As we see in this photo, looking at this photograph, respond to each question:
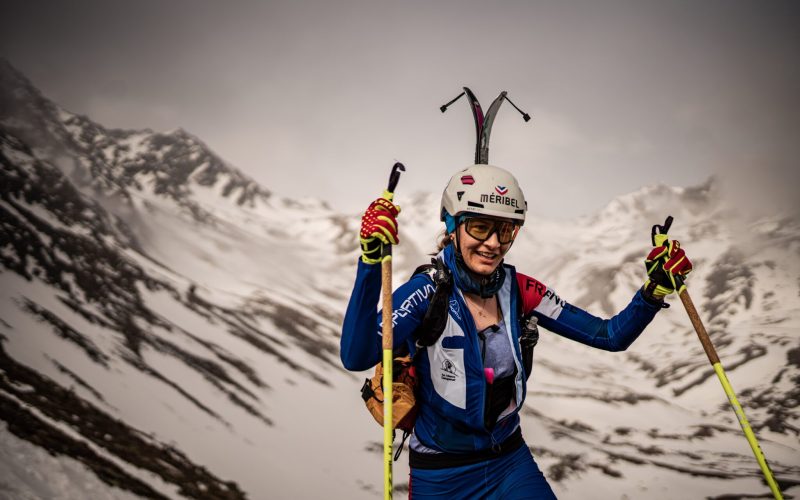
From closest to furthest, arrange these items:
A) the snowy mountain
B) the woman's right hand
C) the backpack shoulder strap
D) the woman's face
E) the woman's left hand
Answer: the woman's right hand → the backpack shoulder strap → the woman's face → the woman's left hand → the snowy mountain

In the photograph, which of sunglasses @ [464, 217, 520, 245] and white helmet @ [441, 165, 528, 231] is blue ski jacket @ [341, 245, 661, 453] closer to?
sunglasses @ [464, 217, 520, 245]

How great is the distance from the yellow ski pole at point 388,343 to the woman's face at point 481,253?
3.57 ft

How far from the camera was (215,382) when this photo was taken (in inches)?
1043

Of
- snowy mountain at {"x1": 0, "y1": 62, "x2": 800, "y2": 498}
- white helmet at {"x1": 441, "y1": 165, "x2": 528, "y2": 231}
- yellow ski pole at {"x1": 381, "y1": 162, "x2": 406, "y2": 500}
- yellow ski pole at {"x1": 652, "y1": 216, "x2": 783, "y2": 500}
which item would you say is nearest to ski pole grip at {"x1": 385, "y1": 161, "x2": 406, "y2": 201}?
yellow ski pole at {"x1": 381, "y1": 162, "x2": 406, "y2": 500}

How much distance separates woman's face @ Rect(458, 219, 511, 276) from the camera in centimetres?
481

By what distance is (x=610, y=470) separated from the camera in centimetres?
2508

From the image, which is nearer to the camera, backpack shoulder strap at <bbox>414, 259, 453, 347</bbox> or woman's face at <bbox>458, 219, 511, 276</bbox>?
backpack shoulder strap at <bbox>414, 259, 453, 347</bbox>

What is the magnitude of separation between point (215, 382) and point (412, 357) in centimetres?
2575

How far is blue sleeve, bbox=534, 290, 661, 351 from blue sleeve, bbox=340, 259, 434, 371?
1955 millimetres

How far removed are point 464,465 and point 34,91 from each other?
12157 centimetres

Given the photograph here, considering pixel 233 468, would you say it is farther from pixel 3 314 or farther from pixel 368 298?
pixel 368 298

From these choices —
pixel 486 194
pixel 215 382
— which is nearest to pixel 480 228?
pixel 486 194

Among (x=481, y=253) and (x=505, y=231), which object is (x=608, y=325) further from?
(x=481, y=253)

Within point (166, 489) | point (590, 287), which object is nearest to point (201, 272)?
point (166, 489)
